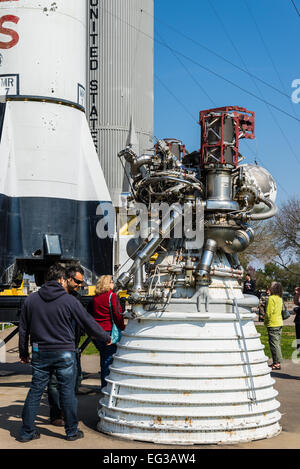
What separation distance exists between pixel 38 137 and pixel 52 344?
7516 mm

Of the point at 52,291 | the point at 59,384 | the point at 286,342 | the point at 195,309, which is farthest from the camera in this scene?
the point at 286,342

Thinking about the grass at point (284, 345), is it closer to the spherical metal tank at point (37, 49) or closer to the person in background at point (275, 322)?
the person in background at point (275, 322)

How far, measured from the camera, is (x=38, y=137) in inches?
485

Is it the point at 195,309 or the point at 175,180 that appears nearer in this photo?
the point at 195,309

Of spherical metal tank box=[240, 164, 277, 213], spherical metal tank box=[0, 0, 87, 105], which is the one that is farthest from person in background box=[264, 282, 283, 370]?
spherical metal tank box=[0, 0, 87, 105]

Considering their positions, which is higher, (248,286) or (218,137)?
(218,137)

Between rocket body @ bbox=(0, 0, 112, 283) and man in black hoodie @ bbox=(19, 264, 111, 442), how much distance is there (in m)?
6.14

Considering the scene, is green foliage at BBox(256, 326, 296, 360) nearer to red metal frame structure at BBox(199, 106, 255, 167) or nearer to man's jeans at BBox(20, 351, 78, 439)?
red metal frame structure at BBox(199, 106, 255, 167)

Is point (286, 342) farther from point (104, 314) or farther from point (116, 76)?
point (116, 76)

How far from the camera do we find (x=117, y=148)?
27.4 m

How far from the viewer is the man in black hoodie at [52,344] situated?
→ 552 cm

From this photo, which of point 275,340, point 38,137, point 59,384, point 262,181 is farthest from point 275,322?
point 38,137
